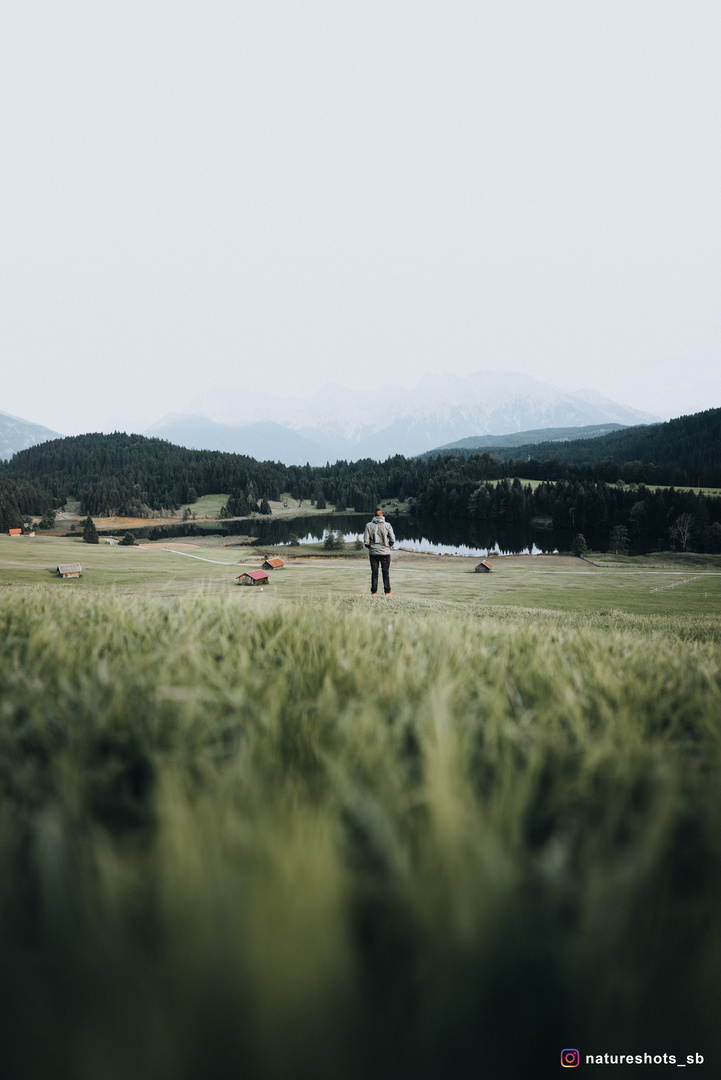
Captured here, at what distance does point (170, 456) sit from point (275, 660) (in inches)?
8348

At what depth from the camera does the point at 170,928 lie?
731 millimetres

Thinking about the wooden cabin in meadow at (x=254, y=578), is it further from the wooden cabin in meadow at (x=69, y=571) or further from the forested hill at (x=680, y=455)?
the forested hill at (x=680, y=455)

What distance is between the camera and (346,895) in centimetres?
81

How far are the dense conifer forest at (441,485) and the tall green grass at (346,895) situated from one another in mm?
71073

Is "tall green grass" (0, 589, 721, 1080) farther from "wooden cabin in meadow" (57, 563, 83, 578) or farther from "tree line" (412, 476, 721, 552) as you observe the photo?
"tree line" (412, 476, 721, 552)

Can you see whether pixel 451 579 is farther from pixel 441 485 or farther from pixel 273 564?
pixel 441 485

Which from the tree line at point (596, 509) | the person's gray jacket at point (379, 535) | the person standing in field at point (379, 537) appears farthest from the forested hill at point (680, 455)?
the person's gray jacket at point (379, 535)

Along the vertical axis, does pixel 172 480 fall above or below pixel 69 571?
above

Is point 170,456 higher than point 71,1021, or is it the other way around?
point 170,456

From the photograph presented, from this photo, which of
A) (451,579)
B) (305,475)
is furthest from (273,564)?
(305,475)

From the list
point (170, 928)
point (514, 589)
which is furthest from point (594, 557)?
point (170, 928)

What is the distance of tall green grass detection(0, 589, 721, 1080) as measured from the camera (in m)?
0.65

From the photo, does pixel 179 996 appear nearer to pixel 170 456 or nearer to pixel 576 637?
pixel 576 637

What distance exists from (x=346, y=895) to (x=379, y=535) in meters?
19.2
